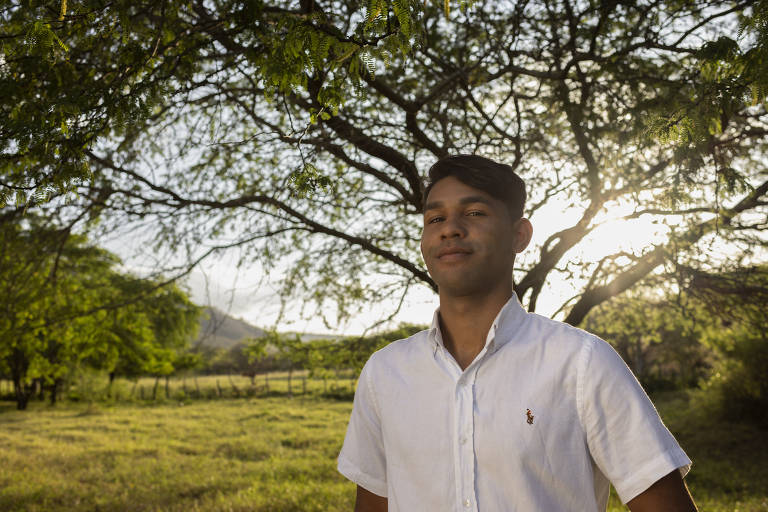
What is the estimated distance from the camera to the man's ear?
2009 mm

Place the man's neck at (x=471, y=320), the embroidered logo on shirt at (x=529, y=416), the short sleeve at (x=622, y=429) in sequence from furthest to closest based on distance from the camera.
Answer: the man's neck at (x=471, y=320), the embroidered logo on shirt at (x=529, y=416), the short sleeve at (x=622, y=429)

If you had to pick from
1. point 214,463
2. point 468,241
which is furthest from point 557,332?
point 214,463

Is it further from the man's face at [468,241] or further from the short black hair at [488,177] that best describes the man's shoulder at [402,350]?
the short black hair at [488,177]

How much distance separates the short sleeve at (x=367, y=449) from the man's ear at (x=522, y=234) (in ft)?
2.43

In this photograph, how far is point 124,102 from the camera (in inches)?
113

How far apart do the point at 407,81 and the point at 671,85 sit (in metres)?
2.84

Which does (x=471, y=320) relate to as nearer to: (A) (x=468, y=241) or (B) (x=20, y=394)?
(A) (x=468, y=241)

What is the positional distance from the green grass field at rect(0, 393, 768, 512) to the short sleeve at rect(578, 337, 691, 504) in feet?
A: 26.4

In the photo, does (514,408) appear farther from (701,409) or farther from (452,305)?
(701,409)

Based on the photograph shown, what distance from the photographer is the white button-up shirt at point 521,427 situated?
58.6 inches

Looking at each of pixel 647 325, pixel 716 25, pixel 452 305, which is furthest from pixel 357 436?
pixel 647 325

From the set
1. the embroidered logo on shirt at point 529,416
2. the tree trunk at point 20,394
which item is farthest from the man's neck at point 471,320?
the tree trunk at point 20,394

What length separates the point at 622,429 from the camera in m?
1.49

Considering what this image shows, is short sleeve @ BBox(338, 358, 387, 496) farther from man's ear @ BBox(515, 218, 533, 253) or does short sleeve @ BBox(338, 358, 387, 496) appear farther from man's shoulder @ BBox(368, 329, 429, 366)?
man's ear @ BBox(515, 218, 533, 253)
